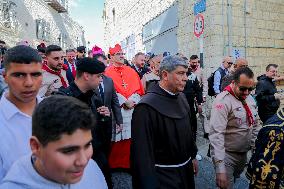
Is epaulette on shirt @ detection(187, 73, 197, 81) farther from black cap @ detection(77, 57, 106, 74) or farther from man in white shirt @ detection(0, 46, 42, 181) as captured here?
man in white shirt @ detection(0, 46, 42, 181)

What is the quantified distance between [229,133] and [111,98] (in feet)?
5.99

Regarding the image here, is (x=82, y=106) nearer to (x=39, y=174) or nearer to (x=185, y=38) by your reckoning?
(x=39, y=174)

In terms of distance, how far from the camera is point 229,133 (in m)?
3.53

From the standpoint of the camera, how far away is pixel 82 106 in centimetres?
138

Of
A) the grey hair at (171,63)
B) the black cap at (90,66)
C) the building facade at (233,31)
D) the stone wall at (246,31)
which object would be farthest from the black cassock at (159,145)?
the stone wall at (246,31)

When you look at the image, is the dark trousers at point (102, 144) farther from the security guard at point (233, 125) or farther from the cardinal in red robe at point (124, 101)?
the cardinal in red robe at point (124, 101)

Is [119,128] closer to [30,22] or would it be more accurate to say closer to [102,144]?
[102,144]

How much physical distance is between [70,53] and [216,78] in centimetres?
356

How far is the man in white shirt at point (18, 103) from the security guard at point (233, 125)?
201cm

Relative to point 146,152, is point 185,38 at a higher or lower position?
higher

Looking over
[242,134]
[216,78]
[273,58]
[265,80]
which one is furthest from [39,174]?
[273,58]

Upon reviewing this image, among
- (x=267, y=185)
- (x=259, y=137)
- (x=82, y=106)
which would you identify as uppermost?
(x=82, y=106)

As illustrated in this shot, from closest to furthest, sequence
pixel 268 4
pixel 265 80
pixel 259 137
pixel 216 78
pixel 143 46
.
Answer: pixel 259 137
pixel 265 80
pixel 216 78
pixel 268 4
pixel 143 46

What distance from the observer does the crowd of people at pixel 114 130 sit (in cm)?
130
